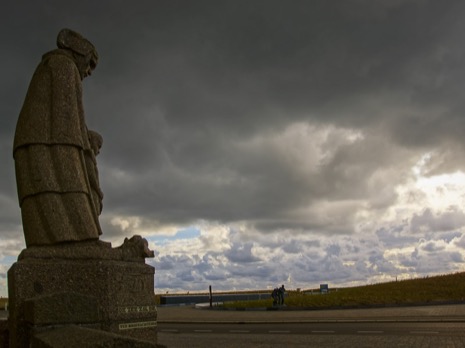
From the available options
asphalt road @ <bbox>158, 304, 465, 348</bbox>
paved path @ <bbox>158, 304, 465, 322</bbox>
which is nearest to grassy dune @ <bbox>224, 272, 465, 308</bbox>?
paved path @ <bbox>158, 304, 465, 322</bbox>

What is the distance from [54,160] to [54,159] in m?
0.01

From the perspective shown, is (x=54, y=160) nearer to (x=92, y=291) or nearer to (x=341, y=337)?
(x=92, y=291)

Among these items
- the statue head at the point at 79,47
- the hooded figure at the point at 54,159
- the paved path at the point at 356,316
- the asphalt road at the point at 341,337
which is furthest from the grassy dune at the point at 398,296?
the hooded figure at the point at 54,159

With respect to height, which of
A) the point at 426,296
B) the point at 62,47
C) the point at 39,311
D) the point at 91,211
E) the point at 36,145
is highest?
the point at 62,47

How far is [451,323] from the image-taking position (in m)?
19.6

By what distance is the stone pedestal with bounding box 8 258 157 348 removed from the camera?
6.18 meters

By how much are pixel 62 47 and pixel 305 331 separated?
1279cm

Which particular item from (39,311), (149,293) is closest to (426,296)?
(149,293)

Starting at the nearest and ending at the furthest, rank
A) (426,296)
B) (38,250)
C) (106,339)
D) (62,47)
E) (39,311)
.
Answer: (106,339), (39,311), (38,250), (62,47), (426,296)

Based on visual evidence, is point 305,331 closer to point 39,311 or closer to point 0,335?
point 0,335

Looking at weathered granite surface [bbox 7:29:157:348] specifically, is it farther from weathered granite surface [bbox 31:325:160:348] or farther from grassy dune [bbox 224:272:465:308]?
grassy dune [bbox 224:272:465:308]

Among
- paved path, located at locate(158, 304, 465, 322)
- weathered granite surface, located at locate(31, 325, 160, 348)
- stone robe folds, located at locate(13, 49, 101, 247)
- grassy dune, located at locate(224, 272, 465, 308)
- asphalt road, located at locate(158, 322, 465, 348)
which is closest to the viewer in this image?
weathered granite surface, located at locate(31, 325, 160, 348)

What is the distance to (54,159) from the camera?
7535mm

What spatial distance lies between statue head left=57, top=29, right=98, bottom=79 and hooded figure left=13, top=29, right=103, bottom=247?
19 centimetres
